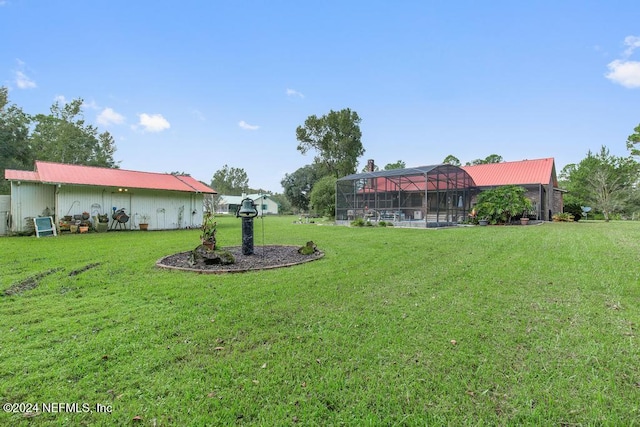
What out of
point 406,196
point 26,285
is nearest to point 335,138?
point 406,196

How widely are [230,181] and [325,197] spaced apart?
4919 centimetres

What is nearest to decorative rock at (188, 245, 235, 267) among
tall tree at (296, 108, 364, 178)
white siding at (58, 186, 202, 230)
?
white siding at (58, 186, 202, 230)

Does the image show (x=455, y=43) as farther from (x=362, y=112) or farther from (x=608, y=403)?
(x=362, y=112)

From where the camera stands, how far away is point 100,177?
13.7 metres

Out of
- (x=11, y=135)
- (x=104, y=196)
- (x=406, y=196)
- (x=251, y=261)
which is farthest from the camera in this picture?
(x=11, y=135)

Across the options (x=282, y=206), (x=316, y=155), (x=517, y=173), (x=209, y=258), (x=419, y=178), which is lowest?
(x=209, y=258)

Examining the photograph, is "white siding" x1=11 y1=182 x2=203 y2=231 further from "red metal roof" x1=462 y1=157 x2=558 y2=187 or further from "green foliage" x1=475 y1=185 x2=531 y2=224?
"red metal roof" x1=462 y1=157 x2=558 y2=187

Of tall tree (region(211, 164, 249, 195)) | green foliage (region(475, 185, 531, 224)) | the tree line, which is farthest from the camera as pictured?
tall tree (region(211, 164, 249, 195))

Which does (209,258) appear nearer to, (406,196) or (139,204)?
(139,204)

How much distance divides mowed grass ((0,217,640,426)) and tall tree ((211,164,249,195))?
65215mm

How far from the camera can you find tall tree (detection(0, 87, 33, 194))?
60.9 ft

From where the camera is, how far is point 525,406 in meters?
1.76

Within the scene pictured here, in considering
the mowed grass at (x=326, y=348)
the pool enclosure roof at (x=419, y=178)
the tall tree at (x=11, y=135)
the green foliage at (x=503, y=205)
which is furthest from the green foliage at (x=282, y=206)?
the mowed grass at (x=326, y=348)

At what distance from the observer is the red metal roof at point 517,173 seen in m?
20.6
